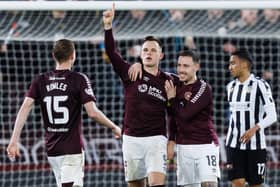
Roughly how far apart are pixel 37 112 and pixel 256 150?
4.88 m

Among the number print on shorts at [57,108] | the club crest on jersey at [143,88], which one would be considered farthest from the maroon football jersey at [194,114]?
the number print on shorts at [57,108]

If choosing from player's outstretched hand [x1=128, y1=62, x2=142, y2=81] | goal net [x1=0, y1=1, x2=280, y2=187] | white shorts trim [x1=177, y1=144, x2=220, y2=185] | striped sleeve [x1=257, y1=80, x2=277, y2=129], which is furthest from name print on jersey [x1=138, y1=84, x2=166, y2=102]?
goal net [x1=0, y1=1, x2=280, y2=187]

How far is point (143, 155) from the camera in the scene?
8719 mm

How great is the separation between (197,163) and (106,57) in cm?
482

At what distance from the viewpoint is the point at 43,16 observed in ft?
40.1

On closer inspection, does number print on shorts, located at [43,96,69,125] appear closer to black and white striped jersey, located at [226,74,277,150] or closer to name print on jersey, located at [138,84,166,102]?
name print on jersey, located at [138,84,166,102]

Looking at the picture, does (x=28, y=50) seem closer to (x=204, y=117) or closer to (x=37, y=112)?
(x=37, y=112)

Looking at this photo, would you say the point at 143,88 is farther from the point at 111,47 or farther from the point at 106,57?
the point at 106,57

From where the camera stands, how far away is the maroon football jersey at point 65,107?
807 cm

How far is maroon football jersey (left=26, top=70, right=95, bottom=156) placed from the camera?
807 cm

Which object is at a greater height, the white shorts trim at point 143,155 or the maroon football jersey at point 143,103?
the maroon football jersey at point 143,103

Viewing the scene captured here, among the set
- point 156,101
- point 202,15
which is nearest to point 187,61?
point 156,101

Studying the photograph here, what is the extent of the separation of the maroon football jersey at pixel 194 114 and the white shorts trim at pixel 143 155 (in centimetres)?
24

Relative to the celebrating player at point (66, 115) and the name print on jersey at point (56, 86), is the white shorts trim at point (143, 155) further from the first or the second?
the name print on jersey at point (56, 86)
